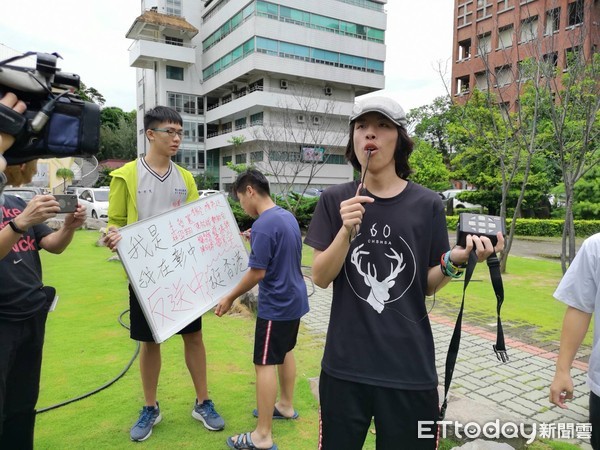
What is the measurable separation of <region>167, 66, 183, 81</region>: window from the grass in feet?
113

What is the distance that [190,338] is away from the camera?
2.91 metres

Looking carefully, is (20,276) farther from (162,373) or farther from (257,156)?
(257,156)

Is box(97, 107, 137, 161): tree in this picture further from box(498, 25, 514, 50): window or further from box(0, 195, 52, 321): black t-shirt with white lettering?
box(0, 195, 52, 321): black t-shirt with white lettering

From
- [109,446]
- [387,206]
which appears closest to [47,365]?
[109,446]

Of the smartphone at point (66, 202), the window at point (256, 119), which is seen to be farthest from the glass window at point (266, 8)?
the smartphone at point (66, 202)

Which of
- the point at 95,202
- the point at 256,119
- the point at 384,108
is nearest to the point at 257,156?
the point at 256,119

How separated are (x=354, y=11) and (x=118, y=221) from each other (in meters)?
37.9

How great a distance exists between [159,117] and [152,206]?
59 centimetres

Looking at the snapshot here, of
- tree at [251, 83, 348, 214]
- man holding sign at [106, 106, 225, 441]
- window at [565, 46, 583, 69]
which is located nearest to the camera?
man holding sign at [106, 106, 225, 441]

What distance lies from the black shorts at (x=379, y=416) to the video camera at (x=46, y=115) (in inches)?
54.5

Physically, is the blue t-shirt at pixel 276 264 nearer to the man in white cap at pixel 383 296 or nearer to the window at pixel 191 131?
the man in white cap at pixel 383 296

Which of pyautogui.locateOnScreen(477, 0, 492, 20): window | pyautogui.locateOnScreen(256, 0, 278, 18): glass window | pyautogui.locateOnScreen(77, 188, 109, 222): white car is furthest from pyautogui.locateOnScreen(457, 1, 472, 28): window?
pyautogui.locateOnScreen(77, 188, 109, 222): white car

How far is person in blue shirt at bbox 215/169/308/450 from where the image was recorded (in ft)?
8.76

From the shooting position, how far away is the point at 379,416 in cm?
172
